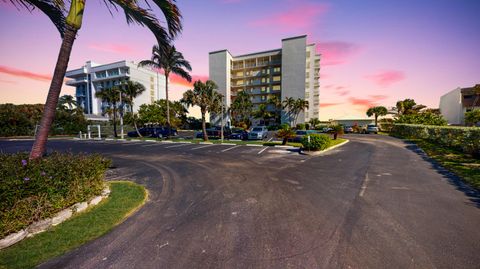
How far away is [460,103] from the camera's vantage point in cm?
4456

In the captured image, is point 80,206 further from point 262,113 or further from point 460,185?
point 262,113

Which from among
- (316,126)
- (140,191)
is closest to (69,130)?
(140,191)

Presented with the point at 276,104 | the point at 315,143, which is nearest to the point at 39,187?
the point at 315,143

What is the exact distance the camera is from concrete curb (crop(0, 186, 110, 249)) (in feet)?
10.8

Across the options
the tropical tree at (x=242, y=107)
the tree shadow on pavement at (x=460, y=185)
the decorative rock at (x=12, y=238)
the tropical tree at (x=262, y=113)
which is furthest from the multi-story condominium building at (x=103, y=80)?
the tree shadow on pavement at (x=460, y=185)

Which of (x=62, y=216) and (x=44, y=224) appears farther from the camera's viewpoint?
(x=62, y=216)

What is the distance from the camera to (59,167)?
4.64m

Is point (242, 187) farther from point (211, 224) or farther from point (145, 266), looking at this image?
point (145, 266)

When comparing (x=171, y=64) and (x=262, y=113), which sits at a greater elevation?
(x=171, y=64)

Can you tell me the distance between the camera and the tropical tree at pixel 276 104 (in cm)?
4846

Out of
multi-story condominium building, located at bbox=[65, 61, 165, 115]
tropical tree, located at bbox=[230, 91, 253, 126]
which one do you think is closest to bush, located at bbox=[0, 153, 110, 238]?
tropical tree, located at bbox=[230, 91, 253, 126]

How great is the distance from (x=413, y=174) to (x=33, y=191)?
12.8 meters

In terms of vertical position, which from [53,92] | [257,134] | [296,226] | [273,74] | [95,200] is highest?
[273,74]

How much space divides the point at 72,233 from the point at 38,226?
714 mm
